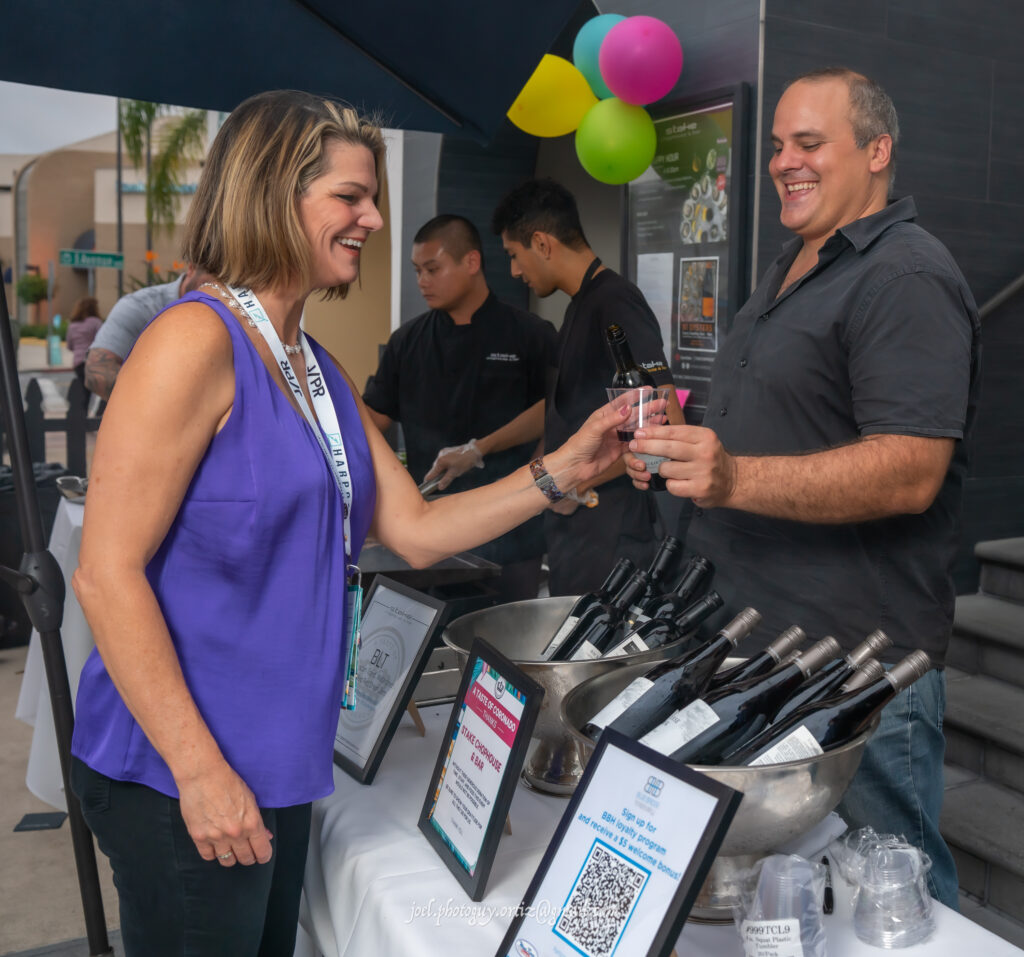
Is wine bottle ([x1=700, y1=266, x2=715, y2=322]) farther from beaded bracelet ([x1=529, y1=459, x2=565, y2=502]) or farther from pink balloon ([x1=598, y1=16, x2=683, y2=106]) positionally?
beaded bracelet ([x1=529, y1=459, x2=565, y2=502])

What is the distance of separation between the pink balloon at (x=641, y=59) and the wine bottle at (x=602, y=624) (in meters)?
2.44

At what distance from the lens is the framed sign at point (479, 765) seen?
1.10 meters

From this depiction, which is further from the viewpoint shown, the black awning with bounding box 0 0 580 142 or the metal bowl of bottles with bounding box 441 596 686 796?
the black awning with bounding box 0 0 580 142

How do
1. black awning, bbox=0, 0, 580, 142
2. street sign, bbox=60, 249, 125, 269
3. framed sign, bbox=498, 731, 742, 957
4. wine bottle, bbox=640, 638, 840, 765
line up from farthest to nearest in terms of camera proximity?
street sign, bbox=60, 249, 125, 269, black awning, bbox=0, 0, 580, 142, wine bottle, bbox=640, 638, 840, 765, framed sign, bbox=498, 731, 742, 957

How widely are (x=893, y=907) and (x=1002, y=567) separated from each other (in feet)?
10.5

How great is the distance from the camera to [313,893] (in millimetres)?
1389

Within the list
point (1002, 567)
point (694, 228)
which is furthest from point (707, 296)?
point (1002, 567)

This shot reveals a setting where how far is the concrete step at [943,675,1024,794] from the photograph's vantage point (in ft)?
10.0

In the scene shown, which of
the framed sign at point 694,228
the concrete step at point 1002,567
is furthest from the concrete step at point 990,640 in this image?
the framed sign at point 694,228

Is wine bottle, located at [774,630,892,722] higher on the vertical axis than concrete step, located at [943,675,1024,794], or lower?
higher

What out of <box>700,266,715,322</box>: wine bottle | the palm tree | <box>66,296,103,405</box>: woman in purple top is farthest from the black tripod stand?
the palm tree

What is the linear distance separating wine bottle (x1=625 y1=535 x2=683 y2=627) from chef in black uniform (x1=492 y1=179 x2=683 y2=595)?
116 cm

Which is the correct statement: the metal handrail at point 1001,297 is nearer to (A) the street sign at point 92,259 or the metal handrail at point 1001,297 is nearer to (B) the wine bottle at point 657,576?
(B) the wine bottle at point 657,576

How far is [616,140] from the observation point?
Result: 368 cm
